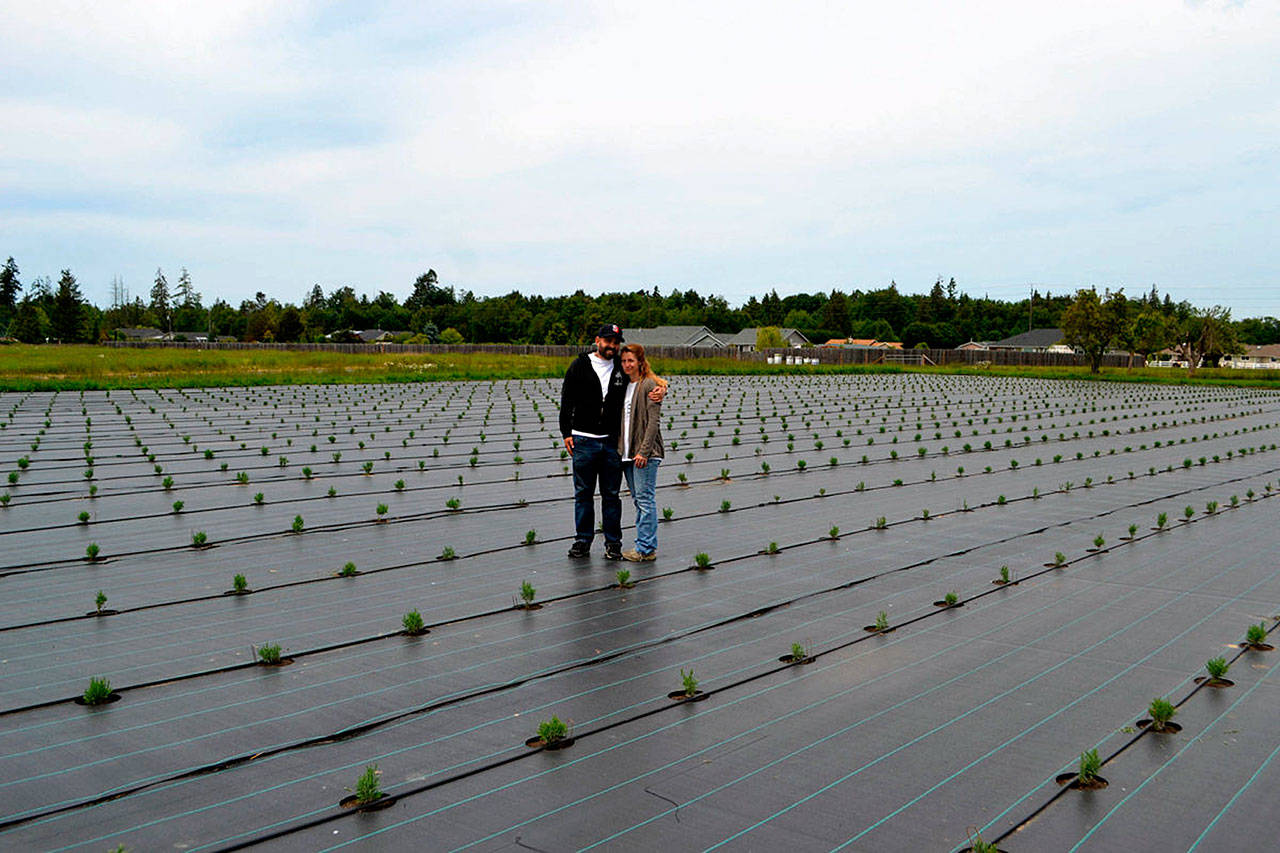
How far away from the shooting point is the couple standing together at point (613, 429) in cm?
789

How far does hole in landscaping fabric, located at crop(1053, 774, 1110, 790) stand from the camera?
3.99 metres

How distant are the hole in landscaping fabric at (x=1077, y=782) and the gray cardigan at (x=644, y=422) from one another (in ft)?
13.9

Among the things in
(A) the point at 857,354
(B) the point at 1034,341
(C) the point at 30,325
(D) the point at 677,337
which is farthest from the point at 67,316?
(B) the point at 1034,341

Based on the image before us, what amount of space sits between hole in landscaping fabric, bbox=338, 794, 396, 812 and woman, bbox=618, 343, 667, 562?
4.28 m

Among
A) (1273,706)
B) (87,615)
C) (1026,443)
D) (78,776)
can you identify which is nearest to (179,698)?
(78,776)

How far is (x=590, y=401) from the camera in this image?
7957mm

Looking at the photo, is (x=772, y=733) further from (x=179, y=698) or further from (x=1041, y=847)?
(x=179, y=698)

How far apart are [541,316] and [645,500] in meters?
95.1

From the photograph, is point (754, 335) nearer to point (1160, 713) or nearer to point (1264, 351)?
point (1264, 351)

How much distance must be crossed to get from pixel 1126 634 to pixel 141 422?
65.2 feet

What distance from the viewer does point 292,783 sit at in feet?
12.9

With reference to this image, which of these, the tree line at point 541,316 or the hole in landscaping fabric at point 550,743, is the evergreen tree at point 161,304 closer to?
the tree line at point 541,316

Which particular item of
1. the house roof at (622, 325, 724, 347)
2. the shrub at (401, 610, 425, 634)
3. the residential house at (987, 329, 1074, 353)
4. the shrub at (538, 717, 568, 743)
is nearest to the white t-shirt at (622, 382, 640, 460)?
the shrub at (401, 610, 425, 634)

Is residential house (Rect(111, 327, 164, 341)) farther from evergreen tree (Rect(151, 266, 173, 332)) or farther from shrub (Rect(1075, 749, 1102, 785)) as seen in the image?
shrub (Rect(1075, 749, 1102, 785))
